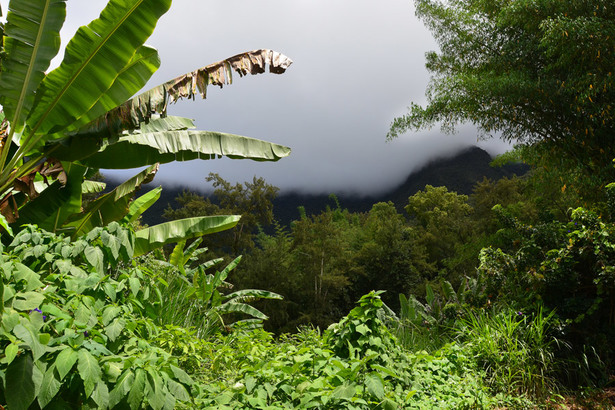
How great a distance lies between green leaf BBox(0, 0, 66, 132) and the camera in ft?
13.5

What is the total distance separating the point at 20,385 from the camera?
5.31 ft

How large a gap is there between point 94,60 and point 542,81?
7778 mm

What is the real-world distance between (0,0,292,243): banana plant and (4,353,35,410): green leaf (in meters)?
3.32

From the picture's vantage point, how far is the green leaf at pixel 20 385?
1601 mm

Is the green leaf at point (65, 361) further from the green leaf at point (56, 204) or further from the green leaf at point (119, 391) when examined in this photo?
the green leaf at point (56, 204)

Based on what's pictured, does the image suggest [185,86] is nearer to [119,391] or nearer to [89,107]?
[89,107]

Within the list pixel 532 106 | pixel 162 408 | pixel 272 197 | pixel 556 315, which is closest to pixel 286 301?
pixel 272 197

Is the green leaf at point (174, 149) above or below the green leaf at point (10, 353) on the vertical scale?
above

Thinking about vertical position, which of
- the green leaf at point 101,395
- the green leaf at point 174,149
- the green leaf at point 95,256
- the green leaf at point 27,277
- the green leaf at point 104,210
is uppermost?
the green leaf at point 174,149

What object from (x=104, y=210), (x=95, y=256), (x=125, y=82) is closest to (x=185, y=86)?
(x=125, y=82)

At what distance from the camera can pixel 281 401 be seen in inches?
95.5

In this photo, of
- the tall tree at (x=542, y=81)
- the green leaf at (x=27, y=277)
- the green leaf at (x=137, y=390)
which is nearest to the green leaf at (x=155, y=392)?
the green leaf at (x=137, y=390)

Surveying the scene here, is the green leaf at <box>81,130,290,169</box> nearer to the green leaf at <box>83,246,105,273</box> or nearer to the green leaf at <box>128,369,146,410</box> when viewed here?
the green leaf at <box>83,246,105,273</box>

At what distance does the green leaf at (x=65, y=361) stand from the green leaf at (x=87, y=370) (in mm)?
23
